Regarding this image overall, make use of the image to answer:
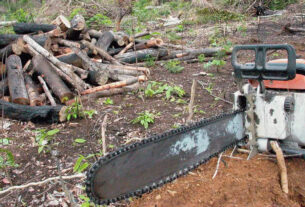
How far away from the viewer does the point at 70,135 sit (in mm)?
3846

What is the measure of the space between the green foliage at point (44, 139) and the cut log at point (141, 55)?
3203mm

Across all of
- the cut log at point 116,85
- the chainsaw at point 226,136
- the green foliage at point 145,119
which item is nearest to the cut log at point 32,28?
the cut log at point 116,85

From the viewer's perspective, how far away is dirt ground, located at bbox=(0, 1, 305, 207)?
90.7 inches

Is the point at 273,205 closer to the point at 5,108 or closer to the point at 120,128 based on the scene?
the point at 120,128

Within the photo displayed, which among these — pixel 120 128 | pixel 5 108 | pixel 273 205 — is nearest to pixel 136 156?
pixel 273 205

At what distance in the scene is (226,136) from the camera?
231cm

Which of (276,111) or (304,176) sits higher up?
(276,111)

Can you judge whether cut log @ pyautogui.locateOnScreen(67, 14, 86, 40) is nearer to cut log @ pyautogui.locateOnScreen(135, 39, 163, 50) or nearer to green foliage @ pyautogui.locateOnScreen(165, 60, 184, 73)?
cut log @ pyautogui.locateOnScreen(135, 39, 163, 50)

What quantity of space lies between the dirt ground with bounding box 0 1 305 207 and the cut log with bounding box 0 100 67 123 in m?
0.09

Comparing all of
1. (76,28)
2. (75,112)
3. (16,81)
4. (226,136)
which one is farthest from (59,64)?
(226,136)

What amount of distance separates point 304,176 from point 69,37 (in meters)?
5.75

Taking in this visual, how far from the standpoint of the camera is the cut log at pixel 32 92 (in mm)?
4652

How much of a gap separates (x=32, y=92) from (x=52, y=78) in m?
0.41

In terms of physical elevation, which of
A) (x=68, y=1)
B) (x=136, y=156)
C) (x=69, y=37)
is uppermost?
(x=68, y=1)
